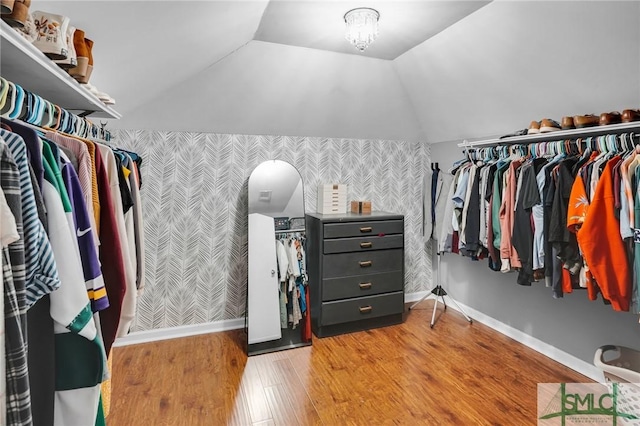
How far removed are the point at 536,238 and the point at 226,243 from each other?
2.39m

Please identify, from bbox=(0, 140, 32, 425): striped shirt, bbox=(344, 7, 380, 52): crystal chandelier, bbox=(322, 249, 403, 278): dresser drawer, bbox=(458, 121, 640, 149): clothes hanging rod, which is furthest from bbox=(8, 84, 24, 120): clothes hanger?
bbox=(458, 121, 640, 149): clothes hanging rod

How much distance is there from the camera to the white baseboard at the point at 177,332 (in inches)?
114

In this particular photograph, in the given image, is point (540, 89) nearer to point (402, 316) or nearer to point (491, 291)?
point (491, 291)

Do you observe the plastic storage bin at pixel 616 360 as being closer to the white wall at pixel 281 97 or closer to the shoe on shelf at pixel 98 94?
the white wall at pixel 281 97

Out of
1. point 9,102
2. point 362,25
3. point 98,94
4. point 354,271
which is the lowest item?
point 354,271

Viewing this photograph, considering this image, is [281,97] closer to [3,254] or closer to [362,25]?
[362,25]

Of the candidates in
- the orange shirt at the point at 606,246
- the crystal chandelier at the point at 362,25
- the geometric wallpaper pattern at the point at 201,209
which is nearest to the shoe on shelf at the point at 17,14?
the crystal chandelier at the point at 362,25

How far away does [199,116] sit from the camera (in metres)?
2.88

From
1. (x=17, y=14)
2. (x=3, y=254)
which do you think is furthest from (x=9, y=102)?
(x=3, y=254)

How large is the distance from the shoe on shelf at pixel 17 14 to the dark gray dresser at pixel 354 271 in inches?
91.5

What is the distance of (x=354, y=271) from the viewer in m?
3.11

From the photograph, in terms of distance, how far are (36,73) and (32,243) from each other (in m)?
0.61

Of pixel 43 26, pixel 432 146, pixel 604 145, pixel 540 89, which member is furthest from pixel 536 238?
pixel 43 26

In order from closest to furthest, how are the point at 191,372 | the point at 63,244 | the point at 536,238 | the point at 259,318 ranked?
the point at 63,244, the point at 536,238, the point at 191,372, the point at 259,318
